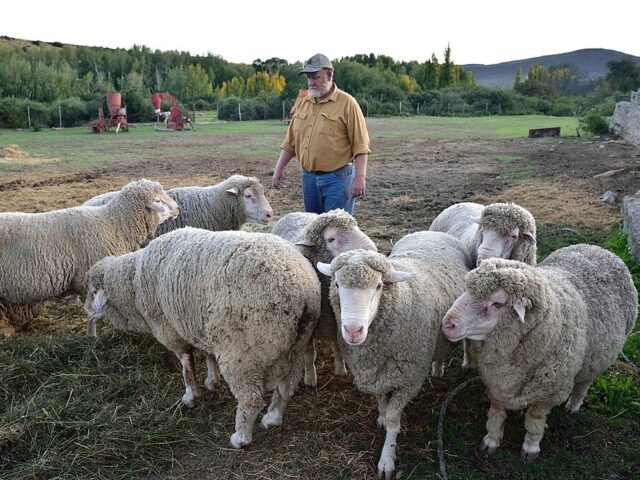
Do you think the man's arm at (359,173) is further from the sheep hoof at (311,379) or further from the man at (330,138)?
the sheep hoof at (311,379)

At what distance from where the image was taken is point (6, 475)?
2.84m

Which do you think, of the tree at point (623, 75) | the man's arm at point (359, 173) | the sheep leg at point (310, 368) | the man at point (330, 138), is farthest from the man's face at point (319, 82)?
the tree at point (623, 75)

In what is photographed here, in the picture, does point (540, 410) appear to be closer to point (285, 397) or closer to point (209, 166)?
point (285, 397)

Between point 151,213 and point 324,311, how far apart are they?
8.13 ft

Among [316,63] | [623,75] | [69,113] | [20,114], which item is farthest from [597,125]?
[623,75]

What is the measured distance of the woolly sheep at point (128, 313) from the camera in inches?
143

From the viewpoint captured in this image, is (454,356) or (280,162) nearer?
(454,356)

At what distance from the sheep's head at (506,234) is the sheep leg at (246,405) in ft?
5.96

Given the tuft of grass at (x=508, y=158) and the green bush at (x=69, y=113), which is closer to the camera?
the tuft of grass at (x=508, y=158)

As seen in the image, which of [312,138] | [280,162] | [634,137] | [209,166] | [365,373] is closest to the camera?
[365,373]

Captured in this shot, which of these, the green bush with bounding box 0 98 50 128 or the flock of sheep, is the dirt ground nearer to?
the flock of sheep

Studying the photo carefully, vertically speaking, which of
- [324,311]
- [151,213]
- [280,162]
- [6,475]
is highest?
[280,162]

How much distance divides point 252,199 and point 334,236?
2.49 meters

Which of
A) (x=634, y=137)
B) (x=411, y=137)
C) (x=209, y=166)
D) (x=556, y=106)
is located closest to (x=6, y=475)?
(x=209, y=166)
